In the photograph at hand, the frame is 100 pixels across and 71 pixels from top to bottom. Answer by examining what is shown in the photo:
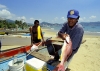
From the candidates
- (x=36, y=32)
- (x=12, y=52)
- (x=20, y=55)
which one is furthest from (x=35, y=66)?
(x=36, y=32)

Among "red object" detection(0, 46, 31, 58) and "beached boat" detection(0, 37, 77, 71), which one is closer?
"beached boat" detection(0, 37, 77, 71)

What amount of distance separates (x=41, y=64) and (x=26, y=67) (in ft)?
1.23

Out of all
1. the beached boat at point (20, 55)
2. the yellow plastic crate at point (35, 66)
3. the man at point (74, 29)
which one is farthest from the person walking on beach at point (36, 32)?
the yellow plastic crate at point (35, 66)

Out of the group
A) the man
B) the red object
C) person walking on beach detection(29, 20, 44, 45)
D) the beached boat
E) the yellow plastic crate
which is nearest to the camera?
the yellow plastic crate

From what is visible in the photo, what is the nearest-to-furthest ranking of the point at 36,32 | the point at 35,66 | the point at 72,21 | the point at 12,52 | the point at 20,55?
the point at 35,66 → the point at 72,21 → the point at 20,55 → the point at 12,52 → the point at 36,32

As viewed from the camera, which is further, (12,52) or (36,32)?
(36,32)

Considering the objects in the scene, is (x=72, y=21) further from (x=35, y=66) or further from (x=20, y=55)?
(x=20, y=55)

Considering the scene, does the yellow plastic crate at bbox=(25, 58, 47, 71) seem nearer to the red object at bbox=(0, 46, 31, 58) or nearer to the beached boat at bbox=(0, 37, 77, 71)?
the beached boat at bbox=(0, 37, 77, 71)

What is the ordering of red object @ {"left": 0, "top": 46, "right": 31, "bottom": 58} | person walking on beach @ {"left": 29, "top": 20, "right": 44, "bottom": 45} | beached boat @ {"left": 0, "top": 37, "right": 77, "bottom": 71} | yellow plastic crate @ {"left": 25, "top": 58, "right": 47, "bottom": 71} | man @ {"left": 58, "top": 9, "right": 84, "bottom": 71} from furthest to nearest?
1. person walking on beach @ {"left": 29, "top": 20, "right": 44, "bottom": 45}
2. red object @ {"left": 0, "top": 46, "right": 31, "bottom": 58}
3. beached boat @ {"left": 0, "top": 37, "right": 77, "bottom": 71}
4. man @ {"left": 58, "top": 9, "right": 84, "bottom": 71}
5. yellow plastic crate @ {"left": 25, "top": 58, "right": 47, "bottom": 71}

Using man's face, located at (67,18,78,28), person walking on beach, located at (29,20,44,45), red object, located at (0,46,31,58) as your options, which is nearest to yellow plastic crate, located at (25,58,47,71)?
man's face, located at (67,18,78,28)

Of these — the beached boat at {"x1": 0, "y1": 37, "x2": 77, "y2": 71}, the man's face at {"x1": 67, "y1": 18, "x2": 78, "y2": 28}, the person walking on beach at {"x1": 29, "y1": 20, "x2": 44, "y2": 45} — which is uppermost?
the man's face at {"x1": 67, "y1": 18, "x2": 78, "y2": 28}

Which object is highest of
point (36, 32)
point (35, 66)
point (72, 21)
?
point (72, 21)

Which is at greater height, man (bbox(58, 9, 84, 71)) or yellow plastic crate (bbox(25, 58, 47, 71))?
man (bbox(58, 9, 84, 71))

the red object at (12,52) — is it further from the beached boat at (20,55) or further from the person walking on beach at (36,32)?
the person walking on beach at (36,32)
